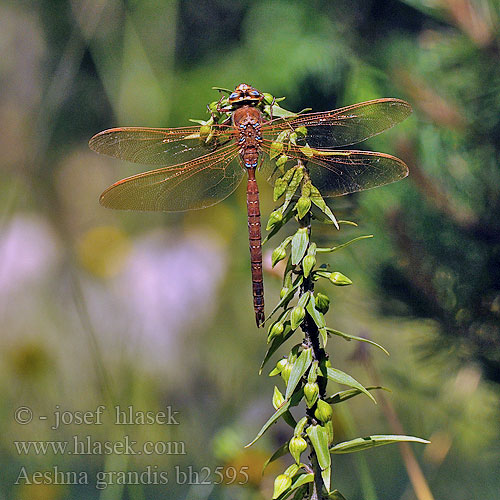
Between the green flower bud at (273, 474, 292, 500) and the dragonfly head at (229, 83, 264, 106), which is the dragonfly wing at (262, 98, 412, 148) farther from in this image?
the green flower bud at (273, 474, 292, 500)

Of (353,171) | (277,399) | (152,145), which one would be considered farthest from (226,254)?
(277,399)

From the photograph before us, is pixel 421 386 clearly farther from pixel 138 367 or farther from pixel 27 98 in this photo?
pixel 27 98

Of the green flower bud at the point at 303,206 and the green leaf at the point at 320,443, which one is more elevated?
the green flower bud at the point at 303,206

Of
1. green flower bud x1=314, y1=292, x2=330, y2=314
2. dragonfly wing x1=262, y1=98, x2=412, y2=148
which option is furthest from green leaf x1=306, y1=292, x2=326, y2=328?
dragonfly wing x1=262, y1=98, x2=412, y2=148

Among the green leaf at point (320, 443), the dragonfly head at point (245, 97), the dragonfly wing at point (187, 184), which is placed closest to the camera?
the green leaf at point (320, 443)

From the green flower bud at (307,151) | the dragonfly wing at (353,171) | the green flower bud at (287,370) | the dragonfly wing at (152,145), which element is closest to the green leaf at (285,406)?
the green flower bud at (287,370)

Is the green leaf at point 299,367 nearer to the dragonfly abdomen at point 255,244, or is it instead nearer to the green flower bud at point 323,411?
the green flower bud at point 323,411
